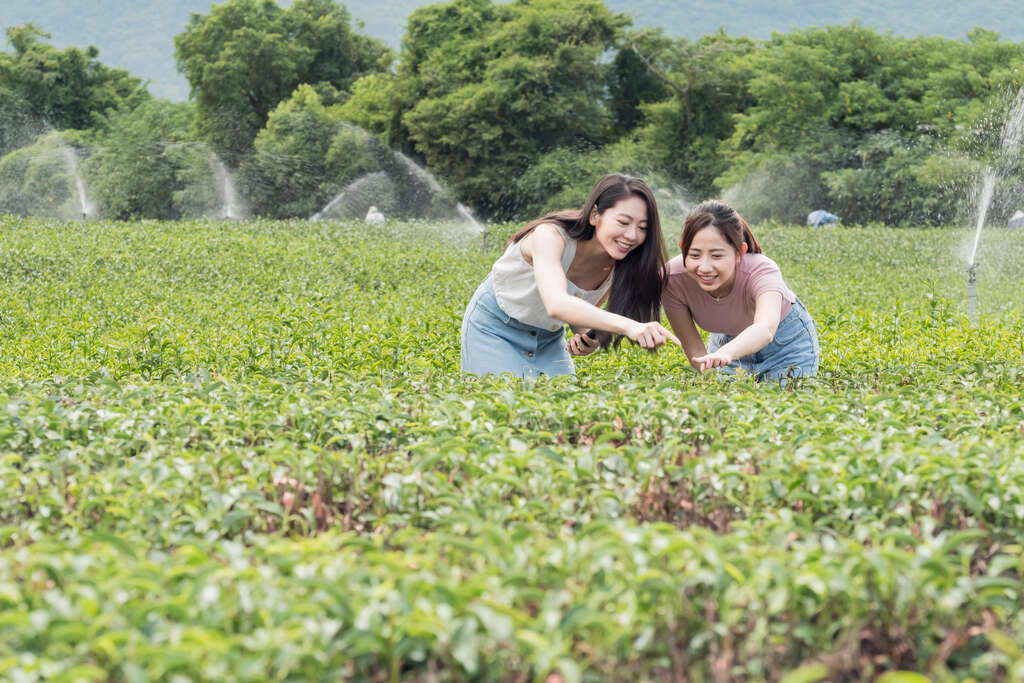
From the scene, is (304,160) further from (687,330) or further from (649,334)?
(649,334)

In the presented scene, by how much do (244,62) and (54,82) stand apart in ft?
35.3

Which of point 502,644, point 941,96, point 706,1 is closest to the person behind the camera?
point 502,644

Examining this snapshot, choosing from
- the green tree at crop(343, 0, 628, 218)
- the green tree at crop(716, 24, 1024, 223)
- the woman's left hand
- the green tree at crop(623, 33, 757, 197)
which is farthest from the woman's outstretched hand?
the green tree at crop(623, 33, 757, 197)

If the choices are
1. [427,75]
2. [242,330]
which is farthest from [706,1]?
[242,330]

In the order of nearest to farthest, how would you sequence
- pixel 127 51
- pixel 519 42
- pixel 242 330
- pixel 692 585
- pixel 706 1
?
1. pixel 692 585
2. pixel 242 330
3. pixel 519 42
4. pixel 706 1
5. pixel 127 51

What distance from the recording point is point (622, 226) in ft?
16.3

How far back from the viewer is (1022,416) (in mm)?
3982

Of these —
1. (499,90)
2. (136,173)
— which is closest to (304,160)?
(136,173)

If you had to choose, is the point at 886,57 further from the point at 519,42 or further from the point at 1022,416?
the point at 1022,416

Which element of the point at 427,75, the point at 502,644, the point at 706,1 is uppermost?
the point at 706,1

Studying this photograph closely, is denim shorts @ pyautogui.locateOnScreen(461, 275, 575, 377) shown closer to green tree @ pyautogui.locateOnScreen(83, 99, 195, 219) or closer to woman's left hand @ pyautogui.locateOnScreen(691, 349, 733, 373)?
woman's left hand @ pyautogui.locateOnScreen(691, 349, 733, 373)

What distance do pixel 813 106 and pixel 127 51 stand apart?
17182 cm

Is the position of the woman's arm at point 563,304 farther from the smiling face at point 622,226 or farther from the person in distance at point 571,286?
the smiling face at point 622,226

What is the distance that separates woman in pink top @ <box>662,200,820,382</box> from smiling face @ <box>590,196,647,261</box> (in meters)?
0.28
